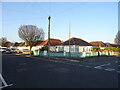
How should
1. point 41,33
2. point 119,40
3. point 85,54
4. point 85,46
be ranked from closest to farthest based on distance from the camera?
point 85,54
point 41,33
point 85,46
point 119,40

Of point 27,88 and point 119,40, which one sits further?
point 119,40

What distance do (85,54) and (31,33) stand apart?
51.0 ft

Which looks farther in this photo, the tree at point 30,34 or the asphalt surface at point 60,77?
the tree at point 30,34

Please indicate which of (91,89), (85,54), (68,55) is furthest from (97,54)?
(91,89)

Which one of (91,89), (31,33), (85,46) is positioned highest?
(31,33)

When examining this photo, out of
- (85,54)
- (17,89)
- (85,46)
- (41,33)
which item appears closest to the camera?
(17,89)

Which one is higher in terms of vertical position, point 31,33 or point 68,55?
point 31,33

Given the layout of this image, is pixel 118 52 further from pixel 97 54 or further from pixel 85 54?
pixel 85 54

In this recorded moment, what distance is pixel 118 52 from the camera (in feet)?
122

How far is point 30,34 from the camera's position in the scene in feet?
103

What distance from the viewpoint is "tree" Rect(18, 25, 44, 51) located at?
103ft

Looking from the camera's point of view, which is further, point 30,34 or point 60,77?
point 30,34

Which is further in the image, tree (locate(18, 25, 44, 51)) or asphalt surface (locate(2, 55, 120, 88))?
tree (locate(18, 25, 44, 51))

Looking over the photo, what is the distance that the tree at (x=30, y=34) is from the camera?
103 feet
